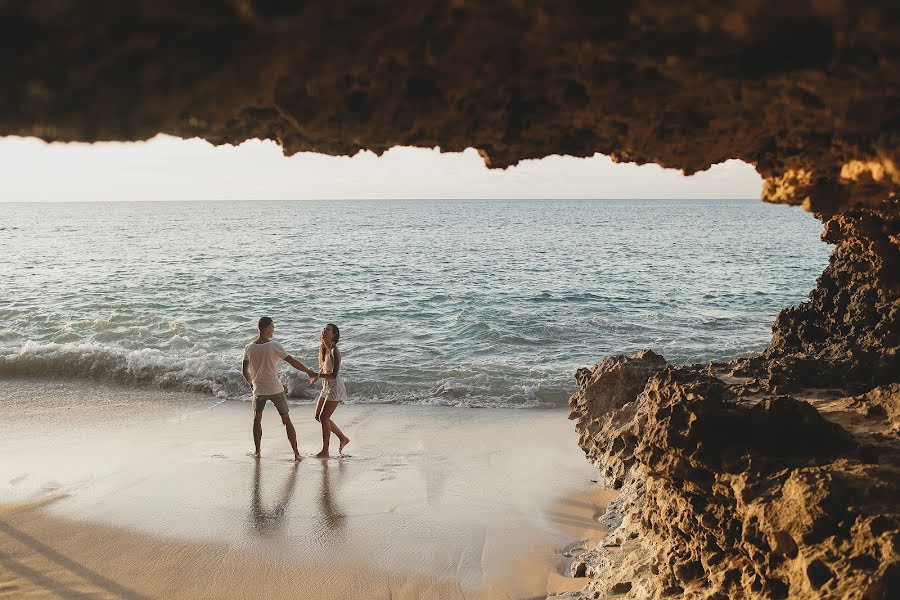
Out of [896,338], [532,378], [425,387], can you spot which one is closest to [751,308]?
[532,378]

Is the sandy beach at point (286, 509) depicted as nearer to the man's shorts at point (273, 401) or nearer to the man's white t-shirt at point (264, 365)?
the man's shorts at point (273, 401)

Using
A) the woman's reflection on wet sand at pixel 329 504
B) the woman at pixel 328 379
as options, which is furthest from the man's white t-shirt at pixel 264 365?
the woman's reflection on wet sand at pixel 329 504

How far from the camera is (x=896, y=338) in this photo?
14.7 feet

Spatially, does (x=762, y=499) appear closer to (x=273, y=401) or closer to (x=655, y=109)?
(x=655, y=109)

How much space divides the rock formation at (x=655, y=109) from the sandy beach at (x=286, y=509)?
1669 mm

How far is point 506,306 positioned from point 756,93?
17109 mm

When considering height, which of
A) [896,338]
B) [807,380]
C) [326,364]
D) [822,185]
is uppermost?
[822,185]

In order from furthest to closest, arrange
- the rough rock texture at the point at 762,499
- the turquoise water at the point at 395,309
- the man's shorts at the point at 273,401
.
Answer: the turquoise water at the point at 395,309 → the man's shorts at the point at 273,401 → the rough rock texture at the point at 762,499

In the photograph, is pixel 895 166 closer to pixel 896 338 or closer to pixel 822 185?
pixel 822 185

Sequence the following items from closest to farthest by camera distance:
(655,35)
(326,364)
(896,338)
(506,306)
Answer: (655,35) → (896,338) → (326,364) → (506,306)

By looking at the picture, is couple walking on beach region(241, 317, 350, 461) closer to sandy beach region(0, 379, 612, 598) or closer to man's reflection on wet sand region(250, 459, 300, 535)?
sandy beach region(0, 379, 612, 598)

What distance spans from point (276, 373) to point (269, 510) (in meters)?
1.79

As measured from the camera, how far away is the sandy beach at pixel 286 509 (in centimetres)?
507

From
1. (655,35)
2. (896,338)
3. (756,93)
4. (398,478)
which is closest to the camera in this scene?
(655,35)
